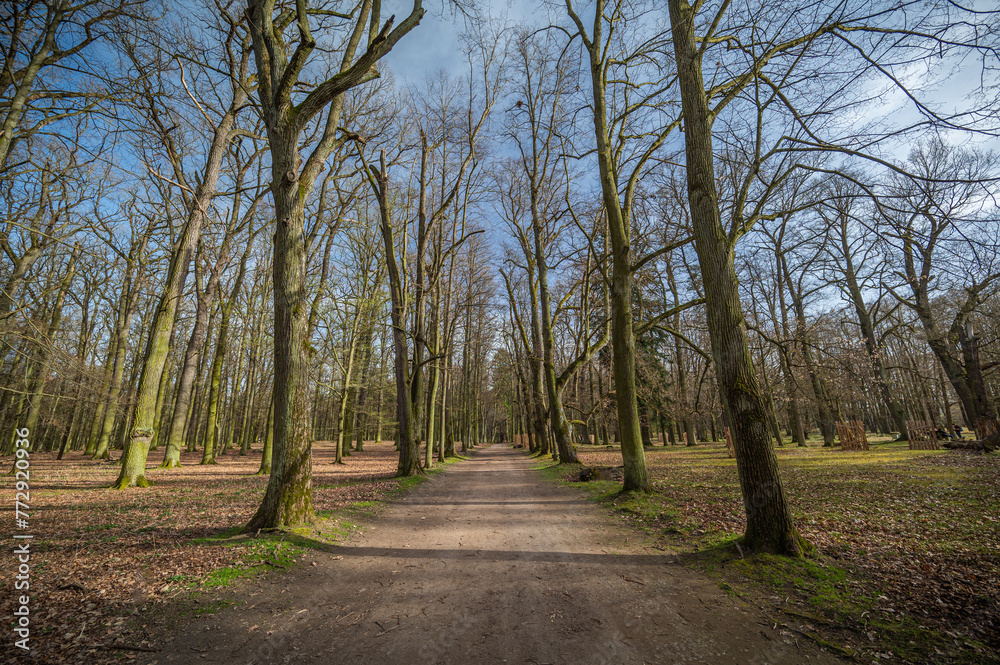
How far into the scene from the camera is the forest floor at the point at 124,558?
2830 mm

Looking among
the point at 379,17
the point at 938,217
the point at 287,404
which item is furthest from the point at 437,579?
the point at 379,17

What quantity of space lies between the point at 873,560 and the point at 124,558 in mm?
8157

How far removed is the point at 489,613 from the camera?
3.32m

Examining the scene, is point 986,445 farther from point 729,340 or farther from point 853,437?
point 729,340

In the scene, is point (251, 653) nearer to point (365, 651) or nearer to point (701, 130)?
point (365, 651)

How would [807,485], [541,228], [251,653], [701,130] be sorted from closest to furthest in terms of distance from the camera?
[251,653], [701,130], [807,485], [541,228]

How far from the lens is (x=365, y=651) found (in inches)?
108

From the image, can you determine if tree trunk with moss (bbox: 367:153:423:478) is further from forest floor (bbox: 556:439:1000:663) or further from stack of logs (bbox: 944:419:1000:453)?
stack of logs (bbox: 944:419:1000:453)

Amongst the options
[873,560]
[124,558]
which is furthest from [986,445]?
[124,558]

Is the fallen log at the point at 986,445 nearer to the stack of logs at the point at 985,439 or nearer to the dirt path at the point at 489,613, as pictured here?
the stack of logs at the point at 985,439

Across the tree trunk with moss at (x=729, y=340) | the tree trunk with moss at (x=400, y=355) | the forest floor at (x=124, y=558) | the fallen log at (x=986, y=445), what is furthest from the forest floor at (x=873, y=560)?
the fallen log at (x=986, y=445)

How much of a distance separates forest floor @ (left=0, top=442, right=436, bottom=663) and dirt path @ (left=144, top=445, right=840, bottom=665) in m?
0.49

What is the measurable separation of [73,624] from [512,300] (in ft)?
56.7

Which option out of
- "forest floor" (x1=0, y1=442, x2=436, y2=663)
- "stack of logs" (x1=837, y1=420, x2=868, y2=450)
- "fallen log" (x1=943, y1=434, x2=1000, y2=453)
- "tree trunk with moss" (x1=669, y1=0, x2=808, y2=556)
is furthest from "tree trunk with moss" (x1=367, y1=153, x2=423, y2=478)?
"stack of logs" (x1=837, y1=420, x2=868, y2=450)
